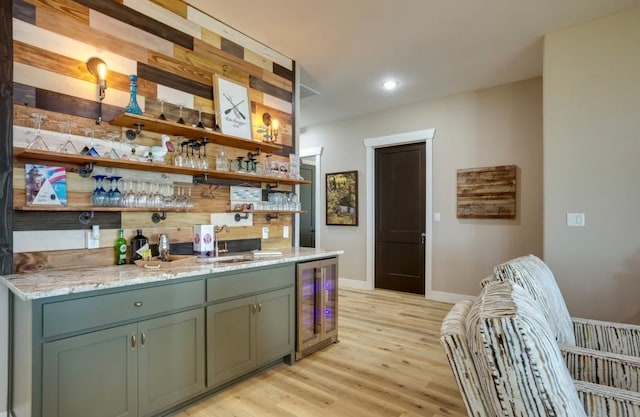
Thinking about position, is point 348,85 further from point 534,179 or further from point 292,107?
point 534,179

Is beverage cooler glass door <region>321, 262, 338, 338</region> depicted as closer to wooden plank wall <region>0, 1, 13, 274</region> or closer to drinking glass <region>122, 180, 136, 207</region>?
drinking glass <region>122, 180, 136, 207</region>

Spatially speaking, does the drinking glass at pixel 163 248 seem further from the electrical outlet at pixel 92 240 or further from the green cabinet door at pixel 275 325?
the green cabinet door at pixel 275 325

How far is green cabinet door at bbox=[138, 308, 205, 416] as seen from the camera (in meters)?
1.90

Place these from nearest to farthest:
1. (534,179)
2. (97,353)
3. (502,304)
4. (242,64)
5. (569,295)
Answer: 1. (502,304)
2. (97,353)
3. (569,295)
4. (242,64)
5. (534,179)

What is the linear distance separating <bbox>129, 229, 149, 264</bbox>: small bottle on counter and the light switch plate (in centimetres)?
349

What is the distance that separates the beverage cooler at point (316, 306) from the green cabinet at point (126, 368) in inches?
36.1

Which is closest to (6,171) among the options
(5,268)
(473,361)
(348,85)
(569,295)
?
(5,268)

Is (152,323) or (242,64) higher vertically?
(242,64)

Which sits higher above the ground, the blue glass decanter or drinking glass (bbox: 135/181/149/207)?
the blue glass decanter

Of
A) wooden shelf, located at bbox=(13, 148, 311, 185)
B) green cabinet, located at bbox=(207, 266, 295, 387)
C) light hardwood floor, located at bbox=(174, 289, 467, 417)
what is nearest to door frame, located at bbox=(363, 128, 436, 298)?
light hardwood floor, located at bbox=(174, 289, 467, 417)

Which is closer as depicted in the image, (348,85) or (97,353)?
(97,353)

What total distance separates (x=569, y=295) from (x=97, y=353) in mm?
3569

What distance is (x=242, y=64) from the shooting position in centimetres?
323

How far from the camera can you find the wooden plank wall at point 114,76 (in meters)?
1.99
